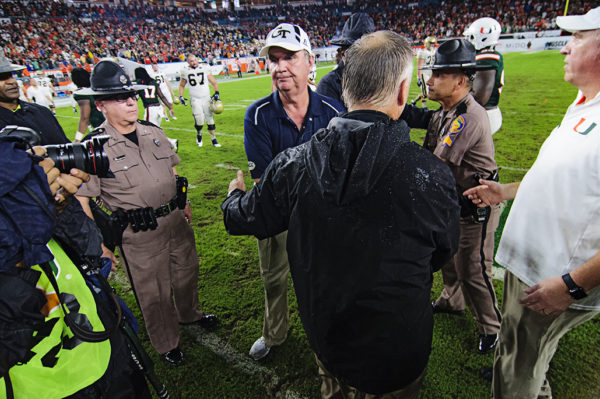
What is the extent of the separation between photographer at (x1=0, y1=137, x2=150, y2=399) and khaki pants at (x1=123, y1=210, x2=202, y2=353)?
100 centimetres

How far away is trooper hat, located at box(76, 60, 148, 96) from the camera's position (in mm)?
2402

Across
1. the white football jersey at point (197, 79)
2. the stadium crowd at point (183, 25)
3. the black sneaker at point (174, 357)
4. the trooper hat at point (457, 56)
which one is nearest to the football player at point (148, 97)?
the white football jersey at point (197, 79)

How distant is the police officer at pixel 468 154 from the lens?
7.27 ft

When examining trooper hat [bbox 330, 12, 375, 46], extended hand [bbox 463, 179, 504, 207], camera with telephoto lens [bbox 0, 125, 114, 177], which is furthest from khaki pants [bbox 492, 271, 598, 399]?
trooper hat [bbox 330, 12, 375, 46]

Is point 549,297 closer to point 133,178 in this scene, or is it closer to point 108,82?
point 133,178

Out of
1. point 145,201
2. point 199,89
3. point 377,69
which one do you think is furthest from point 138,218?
point 199,89

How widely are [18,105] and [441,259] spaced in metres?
4.27

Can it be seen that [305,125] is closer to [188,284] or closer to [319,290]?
[319,290]

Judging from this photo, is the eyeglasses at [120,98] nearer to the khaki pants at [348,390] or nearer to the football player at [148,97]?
the khaki pants at [348,390]

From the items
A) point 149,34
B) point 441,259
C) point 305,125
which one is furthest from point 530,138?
point 149,34

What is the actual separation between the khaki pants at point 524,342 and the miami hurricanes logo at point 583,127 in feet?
2.59

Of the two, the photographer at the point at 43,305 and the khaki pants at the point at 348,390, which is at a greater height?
the photographer at the point at 43,305

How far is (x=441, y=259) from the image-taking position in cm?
128

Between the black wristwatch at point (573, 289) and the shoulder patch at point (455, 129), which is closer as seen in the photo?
the black wristwatch at point (573, 289)
